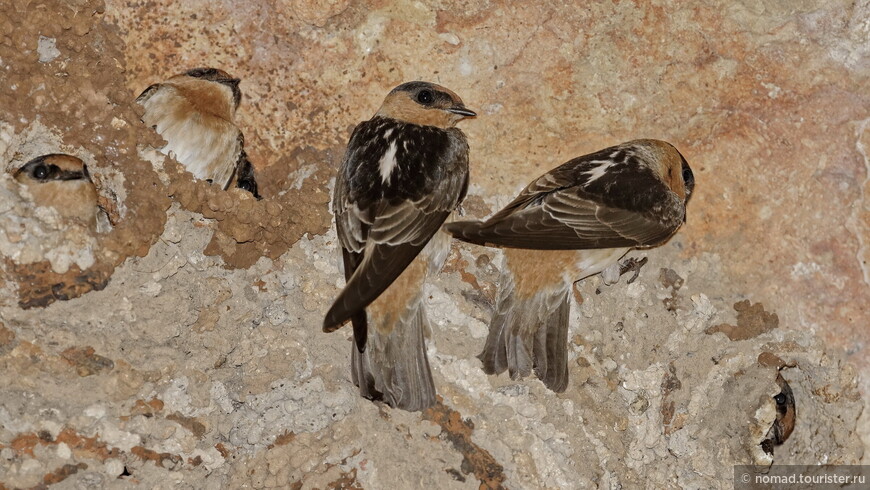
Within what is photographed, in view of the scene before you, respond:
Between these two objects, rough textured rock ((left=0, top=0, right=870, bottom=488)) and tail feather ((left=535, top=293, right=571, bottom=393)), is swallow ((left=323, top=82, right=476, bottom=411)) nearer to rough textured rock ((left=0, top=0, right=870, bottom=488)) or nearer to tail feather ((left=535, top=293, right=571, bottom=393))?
rough textured rock ((left=0, top=0, right=870, bottom=488))

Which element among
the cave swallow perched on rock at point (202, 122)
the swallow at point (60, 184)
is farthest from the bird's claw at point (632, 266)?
the swallow at point (60, 184)

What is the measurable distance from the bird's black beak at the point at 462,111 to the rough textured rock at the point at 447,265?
6.4 inches

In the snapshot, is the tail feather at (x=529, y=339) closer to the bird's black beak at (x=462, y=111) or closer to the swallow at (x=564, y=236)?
the swallow at (x=564, y=236)

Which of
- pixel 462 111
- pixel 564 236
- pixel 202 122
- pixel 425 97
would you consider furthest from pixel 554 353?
pixel 202 122

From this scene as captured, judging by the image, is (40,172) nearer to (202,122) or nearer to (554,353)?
(202,122)

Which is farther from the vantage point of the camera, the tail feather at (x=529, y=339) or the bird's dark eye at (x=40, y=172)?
the tail feather at (x=529, y=339)

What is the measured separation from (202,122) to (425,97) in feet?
3.03

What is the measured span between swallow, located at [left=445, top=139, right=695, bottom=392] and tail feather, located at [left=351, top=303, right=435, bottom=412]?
0.85 feet

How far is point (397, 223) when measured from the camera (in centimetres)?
377

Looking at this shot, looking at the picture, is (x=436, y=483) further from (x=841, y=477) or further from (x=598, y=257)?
(x=841, y=477)

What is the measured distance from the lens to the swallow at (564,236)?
378cm

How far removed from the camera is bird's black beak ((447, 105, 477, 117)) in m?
4.07


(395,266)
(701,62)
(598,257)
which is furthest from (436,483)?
(701,62)

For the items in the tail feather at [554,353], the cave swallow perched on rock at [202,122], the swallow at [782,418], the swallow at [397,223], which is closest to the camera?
the swallow at [397,223]
